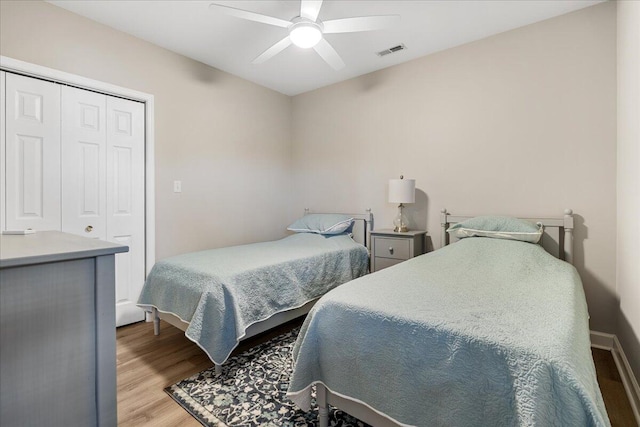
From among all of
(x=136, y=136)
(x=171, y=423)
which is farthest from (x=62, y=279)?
(x=136, y=136)

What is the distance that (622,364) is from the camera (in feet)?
6.35

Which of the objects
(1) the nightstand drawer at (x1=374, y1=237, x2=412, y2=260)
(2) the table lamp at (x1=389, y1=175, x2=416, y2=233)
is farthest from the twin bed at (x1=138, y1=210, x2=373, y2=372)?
(2) the table lamp at (x1=389, y1=175, x2=416, y2=233)

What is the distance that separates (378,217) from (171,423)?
2556 millimetres

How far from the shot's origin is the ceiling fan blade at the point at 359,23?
1921 mm

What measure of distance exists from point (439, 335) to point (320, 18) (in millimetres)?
2419

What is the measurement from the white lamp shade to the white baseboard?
1717 mm

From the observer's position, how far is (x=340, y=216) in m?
3.41

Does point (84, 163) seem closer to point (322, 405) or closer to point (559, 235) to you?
point (322, 405)

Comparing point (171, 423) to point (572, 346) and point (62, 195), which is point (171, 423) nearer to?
point (572, 346)

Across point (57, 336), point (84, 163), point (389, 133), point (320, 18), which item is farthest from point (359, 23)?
point (84, 163)

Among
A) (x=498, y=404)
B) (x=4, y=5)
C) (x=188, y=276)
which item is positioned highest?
(x=4, y=5)

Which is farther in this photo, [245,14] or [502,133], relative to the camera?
[502,133]

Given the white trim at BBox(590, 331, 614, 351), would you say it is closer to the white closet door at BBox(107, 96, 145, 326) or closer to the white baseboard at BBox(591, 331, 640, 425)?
the white baseboard at BBox(591, 331, 640, 425)

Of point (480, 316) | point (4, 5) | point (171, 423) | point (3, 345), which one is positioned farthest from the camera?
point (4, 5)
